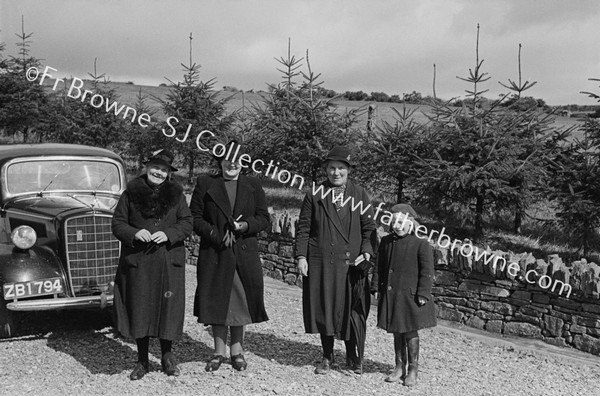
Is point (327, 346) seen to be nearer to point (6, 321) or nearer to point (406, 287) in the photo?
point (406, 287)

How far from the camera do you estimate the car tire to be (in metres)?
6.34

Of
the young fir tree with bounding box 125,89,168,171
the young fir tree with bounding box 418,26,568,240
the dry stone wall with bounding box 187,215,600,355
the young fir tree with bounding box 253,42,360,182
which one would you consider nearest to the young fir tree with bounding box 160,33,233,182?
the young fir tree with bounding box 125,89,168,171

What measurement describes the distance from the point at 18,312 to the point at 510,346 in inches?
205

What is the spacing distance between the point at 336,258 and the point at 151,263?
156cm

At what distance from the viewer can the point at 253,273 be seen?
5516 mm

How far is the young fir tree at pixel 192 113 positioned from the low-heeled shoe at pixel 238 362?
42.5ft

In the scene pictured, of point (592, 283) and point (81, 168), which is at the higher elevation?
point (81, 168)

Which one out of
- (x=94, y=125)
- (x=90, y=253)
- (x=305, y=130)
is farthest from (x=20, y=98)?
(x=90, y=253)

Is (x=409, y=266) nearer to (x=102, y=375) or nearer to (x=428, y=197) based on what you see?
(x=102, y=375)

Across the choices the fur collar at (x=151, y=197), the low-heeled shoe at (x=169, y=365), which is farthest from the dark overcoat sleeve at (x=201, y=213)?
the low-heeled shoe at (x=169, y=365)

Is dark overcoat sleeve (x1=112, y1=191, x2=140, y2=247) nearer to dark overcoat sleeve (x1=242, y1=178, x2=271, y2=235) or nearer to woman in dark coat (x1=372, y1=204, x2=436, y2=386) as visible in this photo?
dark overcoat sleeve (x1=242, y1=178, x2=271, y2=235)

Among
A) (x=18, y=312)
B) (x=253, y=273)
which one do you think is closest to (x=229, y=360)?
(x=253, y=273)

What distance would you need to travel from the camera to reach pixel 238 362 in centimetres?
550

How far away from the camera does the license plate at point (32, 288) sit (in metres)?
6.07
